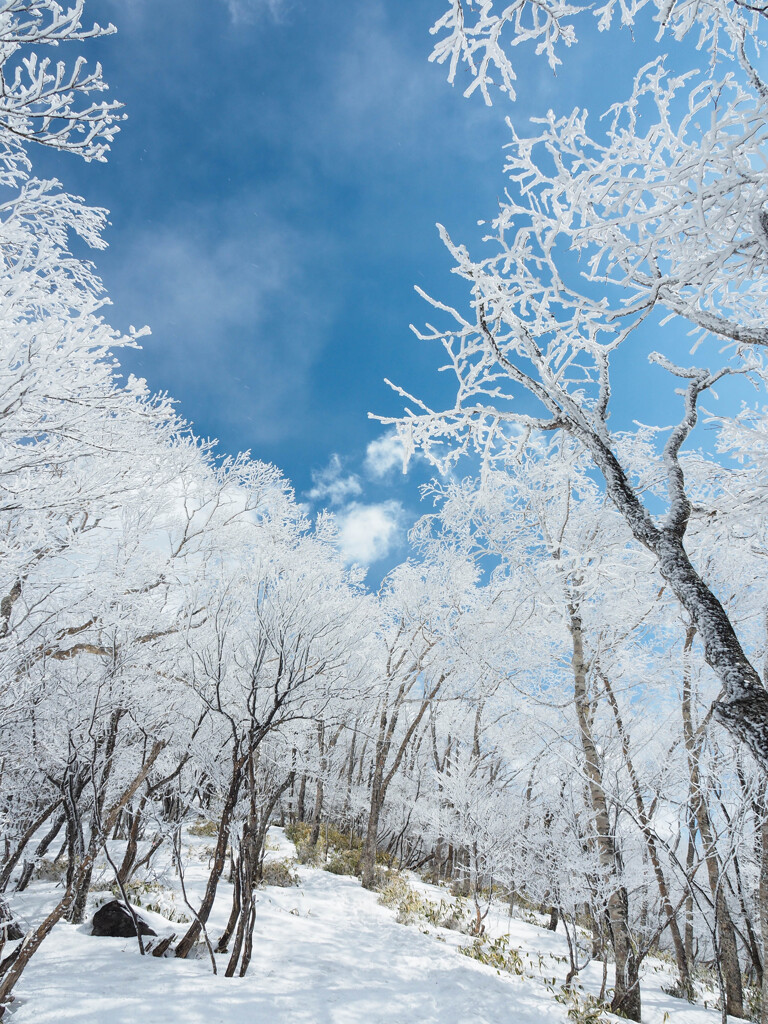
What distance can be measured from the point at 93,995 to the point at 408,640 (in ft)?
35.2

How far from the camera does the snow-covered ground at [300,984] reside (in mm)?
3830

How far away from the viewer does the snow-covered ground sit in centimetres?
383

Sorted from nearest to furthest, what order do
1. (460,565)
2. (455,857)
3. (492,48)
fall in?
(492,48)
(460,565)
(455,857)

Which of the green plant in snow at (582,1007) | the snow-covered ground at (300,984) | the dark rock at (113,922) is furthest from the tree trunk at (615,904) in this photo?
the dark rock at (113,922)

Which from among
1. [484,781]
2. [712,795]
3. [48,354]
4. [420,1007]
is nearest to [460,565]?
[484,781]

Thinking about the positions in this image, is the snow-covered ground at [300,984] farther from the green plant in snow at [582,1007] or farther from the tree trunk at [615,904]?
the tree trunk at [615,904]

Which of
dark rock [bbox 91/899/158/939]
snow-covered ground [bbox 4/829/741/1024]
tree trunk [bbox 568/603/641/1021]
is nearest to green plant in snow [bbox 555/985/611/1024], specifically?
snow-covered ground [bbox 4/829/741/1024]

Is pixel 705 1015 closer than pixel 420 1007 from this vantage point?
No

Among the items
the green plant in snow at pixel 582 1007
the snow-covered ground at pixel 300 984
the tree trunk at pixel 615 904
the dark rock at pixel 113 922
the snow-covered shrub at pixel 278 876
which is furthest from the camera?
the snow-covered shrub at pixel 278 876

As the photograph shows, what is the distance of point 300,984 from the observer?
483cm

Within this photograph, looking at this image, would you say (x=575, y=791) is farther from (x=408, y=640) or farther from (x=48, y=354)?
(x=48, y=354)

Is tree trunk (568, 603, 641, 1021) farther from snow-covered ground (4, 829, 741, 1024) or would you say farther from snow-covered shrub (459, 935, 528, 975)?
snow-covered shrub (459, 935, 528, 975)

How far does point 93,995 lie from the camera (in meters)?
3.96

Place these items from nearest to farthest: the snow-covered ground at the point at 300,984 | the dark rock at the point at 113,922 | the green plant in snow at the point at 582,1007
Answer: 1. the snow-covered ground at the point at 300,984
2. the green plant in snow at the point at 582,1007
3. the dark rock at the point at 113,922
